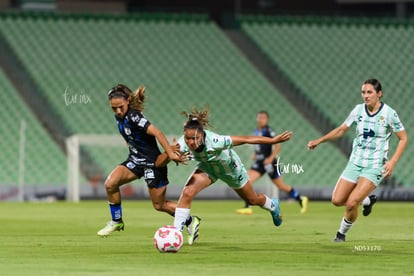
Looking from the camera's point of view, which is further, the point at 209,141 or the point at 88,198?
the point at 88,198

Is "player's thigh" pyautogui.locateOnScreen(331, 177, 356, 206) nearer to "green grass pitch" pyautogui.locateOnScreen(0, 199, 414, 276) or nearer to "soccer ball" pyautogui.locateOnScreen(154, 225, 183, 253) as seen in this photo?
"green grass pitch" pyautogui.locateOnScreen(0, 199, 414, 276)

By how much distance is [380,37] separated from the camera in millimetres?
35688

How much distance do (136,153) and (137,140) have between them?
241 mm

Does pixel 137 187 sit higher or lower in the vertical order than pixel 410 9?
lower

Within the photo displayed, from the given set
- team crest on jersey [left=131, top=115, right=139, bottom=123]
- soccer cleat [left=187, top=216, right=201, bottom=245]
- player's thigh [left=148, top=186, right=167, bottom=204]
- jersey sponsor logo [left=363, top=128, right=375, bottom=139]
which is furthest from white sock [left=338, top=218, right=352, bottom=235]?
team crest on jersey [left=131, top=115, right=139, bottom=123]

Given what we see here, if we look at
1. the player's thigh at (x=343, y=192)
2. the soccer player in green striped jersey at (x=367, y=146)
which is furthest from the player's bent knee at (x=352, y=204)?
the player's thigh at (x=343, y=192)

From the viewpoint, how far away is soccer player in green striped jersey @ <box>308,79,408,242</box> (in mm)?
13102

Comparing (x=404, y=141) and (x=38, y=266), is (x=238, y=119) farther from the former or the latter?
(x=38, y=266)

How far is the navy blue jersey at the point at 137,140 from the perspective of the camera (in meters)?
13.5

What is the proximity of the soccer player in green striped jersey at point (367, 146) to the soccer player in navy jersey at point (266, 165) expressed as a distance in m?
8.53

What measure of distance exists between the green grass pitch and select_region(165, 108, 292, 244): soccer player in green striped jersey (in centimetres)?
57

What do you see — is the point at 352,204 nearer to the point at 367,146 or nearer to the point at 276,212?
the point at 367,146

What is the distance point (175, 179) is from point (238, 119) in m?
3.86

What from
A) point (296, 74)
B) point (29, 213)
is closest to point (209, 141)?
point (29, 213)
